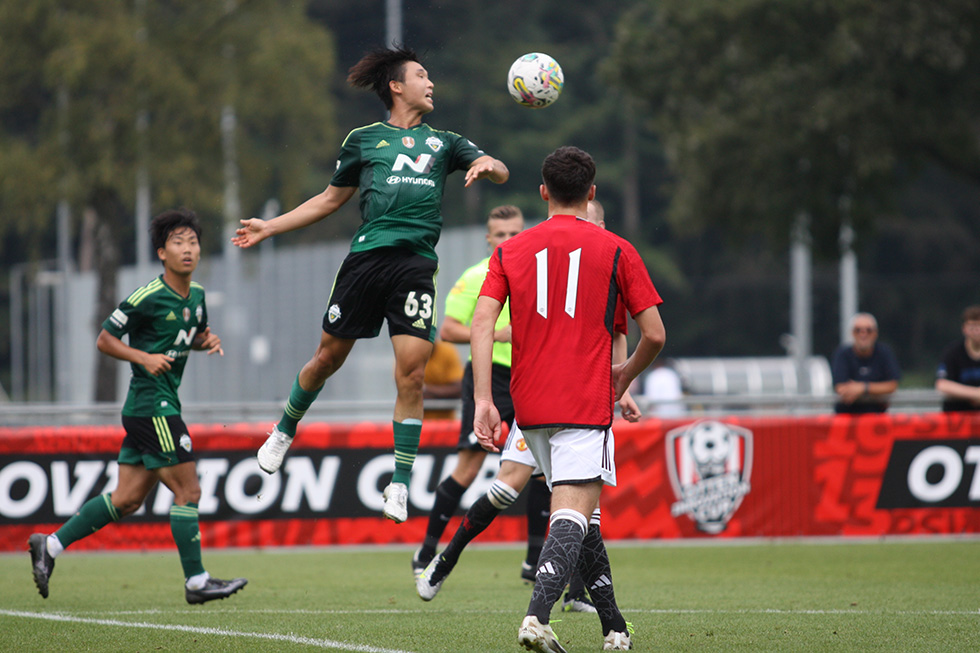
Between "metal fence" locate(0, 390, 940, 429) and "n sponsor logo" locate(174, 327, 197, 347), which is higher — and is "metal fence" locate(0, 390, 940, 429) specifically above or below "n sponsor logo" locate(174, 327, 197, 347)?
below

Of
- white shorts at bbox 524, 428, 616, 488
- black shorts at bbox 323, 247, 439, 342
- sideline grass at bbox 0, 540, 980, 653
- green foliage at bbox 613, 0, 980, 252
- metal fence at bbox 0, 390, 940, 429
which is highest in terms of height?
green foliage at bbox 613, 0, 980, 252

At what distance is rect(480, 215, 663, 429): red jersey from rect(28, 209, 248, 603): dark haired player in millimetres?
3127

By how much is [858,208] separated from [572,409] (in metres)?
17.9

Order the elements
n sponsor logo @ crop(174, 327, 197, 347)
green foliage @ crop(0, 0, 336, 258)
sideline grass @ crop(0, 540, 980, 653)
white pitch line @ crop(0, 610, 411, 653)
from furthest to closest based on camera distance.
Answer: green foliage @ crop(0, 0, 336, 258)
n sponsor logo @ crop(174, 327, 197, 347)
sideline grass @ crop(0, 540, 980, 653)
white pitch line @ crop(0, 610, 411, 653)

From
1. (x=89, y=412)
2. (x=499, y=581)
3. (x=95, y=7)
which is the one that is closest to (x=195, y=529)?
(x=499, y=581)

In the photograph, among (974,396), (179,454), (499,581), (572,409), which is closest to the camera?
(572,409)

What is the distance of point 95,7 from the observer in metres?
23.1

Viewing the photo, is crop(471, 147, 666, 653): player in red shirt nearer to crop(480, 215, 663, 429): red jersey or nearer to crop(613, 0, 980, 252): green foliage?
crop(480, 215, 663, 429): red jersey

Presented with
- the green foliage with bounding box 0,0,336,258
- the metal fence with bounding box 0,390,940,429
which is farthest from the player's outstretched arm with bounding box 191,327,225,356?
the green foliage with bounding box 0,0,336,258

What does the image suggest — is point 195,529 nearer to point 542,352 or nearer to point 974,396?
point 542,352

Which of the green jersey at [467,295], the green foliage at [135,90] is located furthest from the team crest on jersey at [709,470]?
the green foliage at [135,90]

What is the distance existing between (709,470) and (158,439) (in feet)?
19.9

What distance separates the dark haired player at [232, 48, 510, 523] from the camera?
7047 millimetres

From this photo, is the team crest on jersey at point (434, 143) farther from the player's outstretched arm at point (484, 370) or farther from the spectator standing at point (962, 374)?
the spectator standing at point (962, 374)
